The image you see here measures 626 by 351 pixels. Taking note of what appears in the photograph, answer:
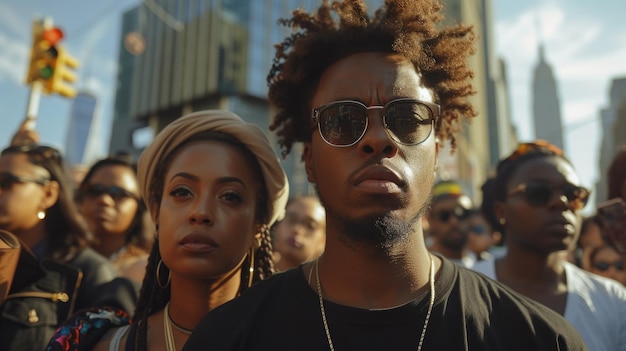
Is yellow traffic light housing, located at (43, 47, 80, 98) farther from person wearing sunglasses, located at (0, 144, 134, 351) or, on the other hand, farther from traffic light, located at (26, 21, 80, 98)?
person wearing sunglasses, located at (0, 144, 134, 351)

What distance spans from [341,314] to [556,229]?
2135 millimetres

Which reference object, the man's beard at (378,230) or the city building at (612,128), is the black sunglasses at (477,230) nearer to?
the city building at (612,128)

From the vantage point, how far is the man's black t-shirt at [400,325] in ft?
5.95

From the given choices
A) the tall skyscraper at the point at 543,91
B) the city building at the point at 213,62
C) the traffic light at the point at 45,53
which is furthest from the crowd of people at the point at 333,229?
the tall skyscraper at the point at 543,91

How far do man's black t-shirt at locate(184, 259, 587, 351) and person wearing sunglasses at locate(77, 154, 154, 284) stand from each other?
2836mm

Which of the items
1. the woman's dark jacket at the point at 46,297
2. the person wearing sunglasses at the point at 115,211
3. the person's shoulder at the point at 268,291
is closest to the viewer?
the person's shoulder at the point at 268,291

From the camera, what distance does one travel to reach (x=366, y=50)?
7.49 feet

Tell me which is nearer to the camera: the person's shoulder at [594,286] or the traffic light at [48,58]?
the person's shoulder at [594,286]

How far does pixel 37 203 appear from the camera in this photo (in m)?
3.52

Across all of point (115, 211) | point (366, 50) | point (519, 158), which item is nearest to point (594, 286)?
point (519, 158)

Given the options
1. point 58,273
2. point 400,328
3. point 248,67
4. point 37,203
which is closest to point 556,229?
point 400,328

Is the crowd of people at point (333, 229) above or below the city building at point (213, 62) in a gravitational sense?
below

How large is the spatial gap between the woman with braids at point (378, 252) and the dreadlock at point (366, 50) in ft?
0.04

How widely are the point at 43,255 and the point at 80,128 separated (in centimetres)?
694
